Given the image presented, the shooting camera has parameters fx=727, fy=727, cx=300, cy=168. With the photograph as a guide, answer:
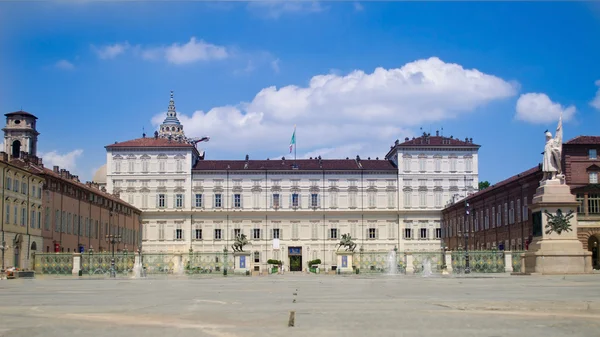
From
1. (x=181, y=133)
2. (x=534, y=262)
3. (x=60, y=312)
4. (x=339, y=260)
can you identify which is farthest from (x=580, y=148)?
(x=181, y=133)

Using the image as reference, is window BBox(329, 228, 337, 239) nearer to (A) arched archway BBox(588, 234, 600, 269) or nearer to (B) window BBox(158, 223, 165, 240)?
(B) window BBox(158, 223, 165, 240)

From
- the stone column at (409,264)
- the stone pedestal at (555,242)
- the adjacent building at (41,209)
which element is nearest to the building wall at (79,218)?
the adjacent building at (41,209)

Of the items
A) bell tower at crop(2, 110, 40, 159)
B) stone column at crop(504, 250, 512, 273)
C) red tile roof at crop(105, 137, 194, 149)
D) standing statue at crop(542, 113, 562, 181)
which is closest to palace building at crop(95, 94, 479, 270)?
red tile roof at crop(105, 137, 194, 149)

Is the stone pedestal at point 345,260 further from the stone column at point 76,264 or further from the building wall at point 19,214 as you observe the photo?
the building wall at point 19,214

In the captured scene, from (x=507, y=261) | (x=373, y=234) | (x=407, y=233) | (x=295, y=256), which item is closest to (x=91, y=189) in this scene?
(x=295, y=256)

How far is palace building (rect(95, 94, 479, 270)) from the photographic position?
9850 cm

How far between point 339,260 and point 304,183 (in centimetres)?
3808

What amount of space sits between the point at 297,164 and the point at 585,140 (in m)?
48.2

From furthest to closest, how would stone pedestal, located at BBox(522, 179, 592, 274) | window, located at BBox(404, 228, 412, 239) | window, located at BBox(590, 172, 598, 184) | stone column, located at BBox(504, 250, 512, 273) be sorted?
1. window, located at BBox(404, 228, 412, 239)
2. window, located at BBox(590, 172, 598, 184)
3. stone column, located at BBox(504, 250, 512, 273)
4. stone pedestal, located at BBox(522, 179, 592, 274)

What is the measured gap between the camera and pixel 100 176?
118500 mm

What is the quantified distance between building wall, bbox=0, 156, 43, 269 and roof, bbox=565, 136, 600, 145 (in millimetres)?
44852

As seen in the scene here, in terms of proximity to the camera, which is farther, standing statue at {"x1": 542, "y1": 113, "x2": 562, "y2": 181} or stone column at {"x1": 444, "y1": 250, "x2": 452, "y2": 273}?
stone column at {"x1": 444, "y1": 250, "x2": 452, "y2": 273}

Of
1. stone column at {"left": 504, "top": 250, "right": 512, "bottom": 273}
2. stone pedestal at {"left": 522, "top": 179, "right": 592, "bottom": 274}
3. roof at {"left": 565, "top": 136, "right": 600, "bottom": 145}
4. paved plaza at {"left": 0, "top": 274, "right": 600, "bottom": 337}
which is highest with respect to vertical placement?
roof at {"left": 565, "top": 136, "right": 600, "bottom": 145}

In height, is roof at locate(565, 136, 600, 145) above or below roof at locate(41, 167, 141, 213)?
above
